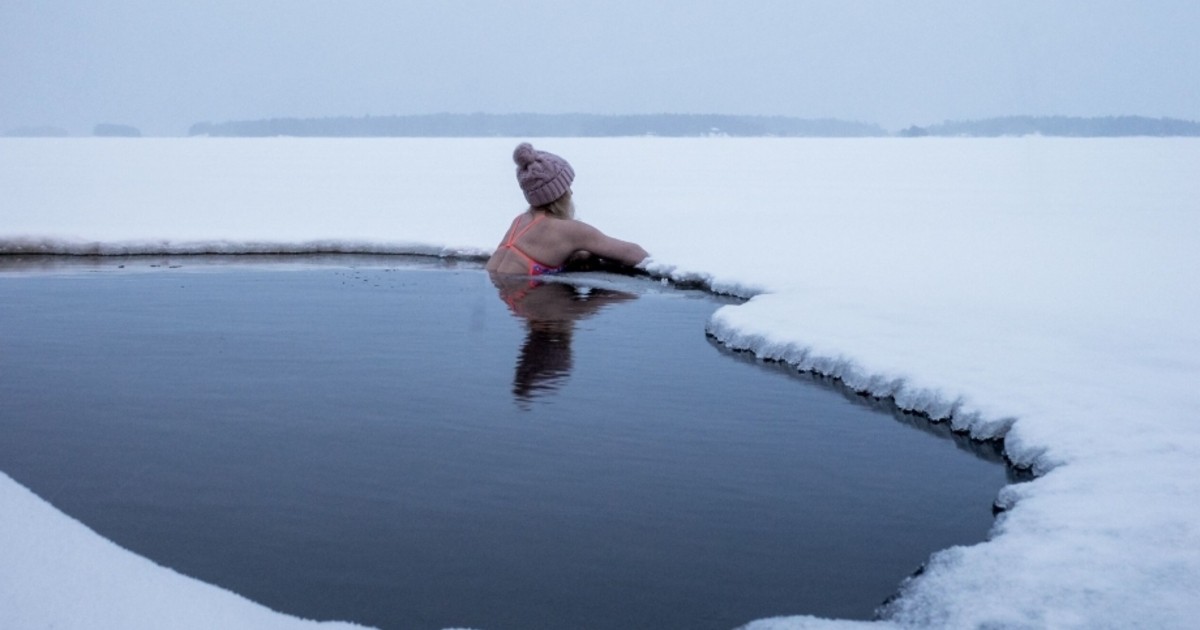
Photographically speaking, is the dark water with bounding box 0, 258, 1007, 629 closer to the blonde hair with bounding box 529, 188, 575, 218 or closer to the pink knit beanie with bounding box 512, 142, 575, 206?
the pink knit beanie with bounding box 512, 142, 575, 206

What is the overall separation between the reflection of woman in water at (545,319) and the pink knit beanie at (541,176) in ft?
2.86

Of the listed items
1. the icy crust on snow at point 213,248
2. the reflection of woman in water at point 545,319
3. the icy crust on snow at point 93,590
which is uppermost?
the icy crust on snow at point 213,248

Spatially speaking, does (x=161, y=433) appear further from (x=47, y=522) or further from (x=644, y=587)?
(x=644, y=587)

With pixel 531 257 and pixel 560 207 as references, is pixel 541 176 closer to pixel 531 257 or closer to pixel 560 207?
pixel 560 207

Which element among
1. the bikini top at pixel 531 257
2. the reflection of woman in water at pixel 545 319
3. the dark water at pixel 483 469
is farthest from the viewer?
the bikini top at pixel 531 257

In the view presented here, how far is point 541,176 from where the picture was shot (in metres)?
11.4

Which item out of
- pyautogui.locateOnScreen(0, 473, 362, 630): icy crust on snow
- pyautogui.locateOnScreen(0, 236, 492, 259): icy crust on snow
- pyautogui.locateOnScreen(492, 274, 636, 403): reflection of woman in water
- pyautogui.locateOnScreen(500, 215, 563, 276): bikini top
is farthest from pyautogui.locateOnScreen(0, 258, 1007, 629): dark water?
pyautogui.locateOnScreen(0, 236, 492, 259): icy crust on snow

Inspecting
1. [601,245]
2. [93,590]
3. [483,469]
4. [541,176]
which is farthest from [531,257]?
[93,590]

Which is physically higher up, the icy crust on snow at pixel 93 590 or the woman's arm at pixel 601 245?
the woman's arm at pixel 601 245

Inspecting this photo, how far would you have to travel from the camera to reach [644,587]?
150 inches

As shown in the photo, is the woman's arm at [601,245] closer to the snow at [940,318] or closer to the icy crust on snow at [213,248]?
the snow at [940,318]

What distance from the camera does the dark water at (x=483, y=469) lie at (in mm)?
3844

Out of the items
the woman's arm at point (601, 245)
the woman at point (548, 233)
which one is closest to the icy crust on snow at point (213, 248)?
the woman at point (548, 233)

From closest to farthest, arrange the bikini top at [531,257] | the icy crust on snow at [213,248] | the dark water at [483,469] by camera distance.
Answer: the dark water at [483,469] < the bikini top at [531,257] < the icy crust on snow at [213,248]
